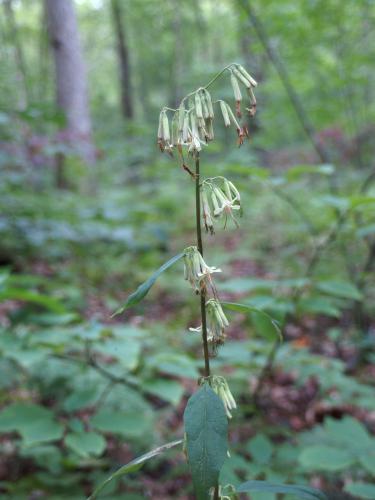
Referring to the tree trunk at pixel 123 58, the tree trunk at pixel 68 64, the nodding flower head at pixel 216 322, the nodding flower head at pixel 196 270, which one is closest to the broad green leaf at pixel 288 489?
the nodding flower head at pixel 216 322

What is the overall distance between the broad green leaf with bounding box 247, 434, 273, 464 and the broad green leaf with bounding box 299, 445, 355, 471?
0.52 ft

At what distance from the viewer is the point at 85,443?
1713 millimetres

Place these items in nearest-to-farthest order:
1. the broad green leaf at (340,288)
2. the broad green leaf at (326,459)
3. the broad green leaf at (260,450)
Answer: the broad green leaf at (326,459)
the broad green leaf at (260,450)
the broad green leaf at (340,288)

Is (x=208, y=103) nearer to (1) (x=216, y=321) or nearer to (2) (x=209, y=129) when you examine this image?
(2) (x=209, y=129)

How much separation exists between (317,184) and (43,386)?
8517 mm

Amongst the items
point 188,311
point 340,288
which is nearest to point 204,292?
point 340,288

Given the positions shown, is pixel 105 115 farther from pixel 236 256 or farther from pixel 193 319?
pixel 193 319

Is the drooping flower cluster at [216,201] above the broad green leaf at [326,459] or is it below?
above

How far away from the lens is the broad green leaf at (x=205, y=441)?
893mm

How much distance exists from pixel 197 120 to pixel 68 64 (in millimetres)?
7182

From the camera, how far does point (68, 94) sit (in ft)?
24.0

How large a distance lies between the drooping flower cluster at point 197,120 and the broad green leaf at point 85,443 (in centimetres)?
126

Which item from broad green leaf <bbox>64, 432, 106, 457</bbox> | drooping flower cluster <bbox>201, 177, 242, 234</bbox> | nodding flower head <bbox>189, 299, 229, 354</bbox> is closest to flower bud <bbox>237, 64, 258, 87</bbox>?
drooping flower cluster <bbox>201, 177, 242, 234</bbox>

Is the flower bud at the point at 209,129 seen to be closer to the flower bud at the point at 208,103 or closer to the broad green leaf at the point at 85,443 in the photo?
the flower bud at the point at 208,103
